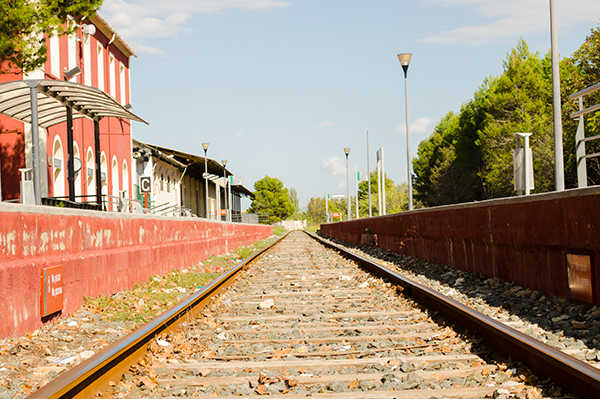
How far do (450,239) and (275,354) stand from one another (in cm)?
726

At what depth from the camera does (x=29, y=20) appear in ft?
49.7

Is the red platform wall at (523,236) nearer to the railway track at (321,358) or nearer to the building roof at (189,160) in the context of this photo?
the railway track at (321,358)

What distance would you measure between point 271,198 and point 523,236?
140 metres

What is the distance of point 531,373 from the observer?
172 inches

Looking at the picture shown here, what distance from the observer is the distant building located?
3678cm

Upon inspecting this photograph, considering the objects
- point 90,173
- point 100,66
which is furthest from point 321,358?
point 100,66

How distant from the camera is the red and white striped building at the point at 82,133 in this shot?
67.4ft

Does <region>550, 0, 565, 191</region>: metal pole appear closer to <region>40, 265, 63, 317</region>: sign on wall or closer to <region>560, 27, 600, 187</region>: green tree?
<region>40, 265, 63, 317</region>: sign on wall

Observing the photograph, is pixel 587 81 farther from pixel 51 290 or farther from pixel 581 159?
pixel 51 290

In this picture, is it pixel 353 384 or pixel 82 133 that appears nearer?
pixel 353 384

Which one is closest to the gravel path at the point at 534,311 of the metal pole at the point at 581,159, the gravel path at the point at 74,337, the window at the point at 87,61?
the metal pole at the point at 581,159

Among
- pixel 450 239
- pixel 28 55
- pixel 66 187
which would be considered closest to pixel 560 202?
pixel 450 239

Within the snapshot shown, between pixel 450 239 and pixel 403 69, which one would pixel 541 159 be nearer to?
pixel 403 69

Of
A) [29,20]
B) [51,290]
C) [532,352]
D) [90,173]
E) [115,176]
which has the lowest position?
[532,352]
